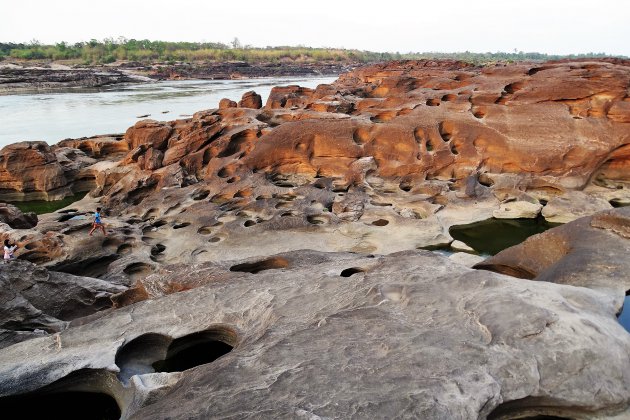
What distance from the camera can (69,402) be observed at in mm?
5750

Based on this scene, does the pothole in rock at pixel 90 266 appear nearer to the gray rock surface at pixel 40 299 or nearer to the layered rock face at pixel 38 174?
the gray rock surface at pixel 40 299

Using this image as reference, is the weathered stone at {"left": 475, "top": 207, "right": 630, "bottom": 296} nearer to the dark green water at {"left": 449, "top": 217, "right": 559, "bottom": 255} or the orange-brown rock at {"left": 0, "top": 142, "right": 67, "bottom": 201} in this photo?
the dark green water at {"left": 449, "top": 217, "right": 559, "bottom": 255}

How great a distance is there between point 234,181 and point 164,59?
97282 millimetres

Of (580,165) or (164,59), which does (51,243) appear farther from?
(164,59)

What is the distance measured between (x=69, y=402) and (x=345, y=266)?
4012 mm

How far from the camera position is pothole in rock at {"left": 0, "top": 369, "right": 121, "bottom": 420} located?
5461 mm

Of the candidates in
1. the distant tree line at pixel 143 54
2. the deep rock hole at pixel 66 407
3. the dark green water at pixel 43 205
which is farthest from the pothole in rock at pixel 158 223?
the distant tree line at pixel 143 54

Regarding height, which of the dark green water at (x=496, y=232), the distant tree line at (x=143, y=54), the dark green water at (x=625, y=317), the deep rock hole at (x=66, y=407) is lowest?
the dark green water at (x=496, y=232)

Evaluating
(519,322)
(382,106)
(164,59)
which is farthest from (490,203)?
(164,59)

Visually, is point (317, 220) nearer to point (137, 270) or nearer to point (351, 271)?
point (137, 270)

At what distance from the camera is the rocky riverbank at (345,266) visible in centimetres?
434

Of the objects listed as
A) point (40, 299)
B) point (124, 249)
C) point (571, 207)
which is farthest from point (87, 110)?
point (571, 207)

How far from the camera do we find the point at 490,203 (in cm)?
1590

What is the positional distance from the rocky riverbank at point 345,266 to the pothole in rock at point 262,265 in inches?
1.4
